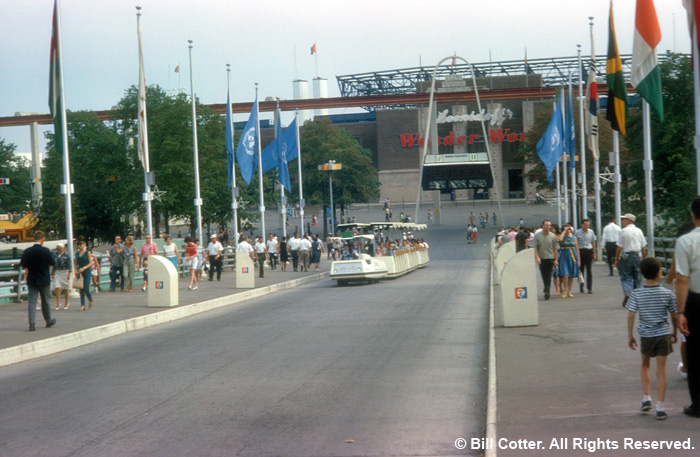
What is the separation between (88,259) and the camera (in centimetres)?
1894

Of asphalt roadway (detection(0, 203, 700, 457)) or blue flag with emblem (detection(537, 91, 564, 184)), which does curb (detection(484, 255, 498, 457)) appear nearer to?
asphalt roadway (detection(0, 203, 700, 457))

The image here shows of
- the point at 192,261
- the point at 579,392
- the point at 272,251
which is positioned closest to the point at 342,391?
the point at 579,392

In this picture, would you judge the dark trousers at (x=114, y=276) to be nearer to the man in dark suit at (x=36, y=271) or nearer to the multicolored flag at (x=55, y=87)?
the multicolored flag at (x=55, y=87)

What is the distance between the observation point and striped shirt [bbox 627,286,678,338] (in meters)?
7.14

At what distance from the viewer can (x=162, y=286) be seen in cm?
1978

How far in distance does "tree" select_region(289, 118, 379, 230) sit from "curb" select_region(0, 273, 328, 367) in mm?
51856

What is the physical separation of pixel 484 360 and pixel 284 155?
32.0 meters

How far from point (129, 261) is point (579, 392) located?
63.6 ft

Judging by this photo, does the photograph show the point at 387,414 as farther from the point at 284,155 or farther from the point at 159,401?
the point at 284,155

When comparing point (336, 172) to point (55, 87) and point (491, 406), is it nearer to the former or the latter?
point (55, 87)

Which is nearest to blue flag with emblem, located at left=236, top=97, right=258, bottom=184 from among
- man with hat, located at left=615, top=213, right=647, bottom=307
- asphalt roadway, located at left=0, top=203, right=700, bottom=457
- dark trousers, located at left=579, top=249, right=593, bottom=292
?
dark trousers, located at left=579, top=249, right=593, bottom=292

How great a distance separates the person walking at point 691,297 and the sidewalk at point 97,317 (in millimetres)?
9774

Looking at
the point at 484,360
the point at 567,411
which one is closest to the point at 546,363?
the point at 484,360

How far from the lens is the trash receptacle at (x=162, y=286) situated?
19750mm
